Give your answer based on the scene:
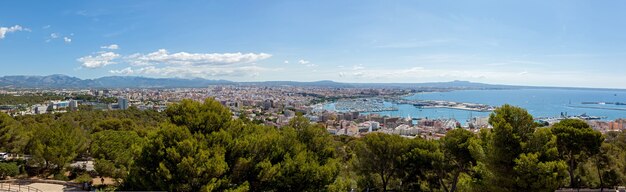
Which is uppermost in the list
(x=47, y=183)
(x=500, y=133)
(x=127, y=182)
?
(x=500, y=133)

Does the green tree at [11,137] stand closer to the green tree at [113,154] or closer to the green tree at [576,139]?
the green tree at [113,154]

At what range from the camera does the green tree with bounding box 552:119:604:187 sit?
40.4 ft

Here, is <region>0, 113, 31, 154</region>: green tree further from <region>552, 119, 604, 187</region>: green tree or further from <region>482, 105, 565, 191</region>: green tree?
<region>552, 119, 604, 187</region>: green tree

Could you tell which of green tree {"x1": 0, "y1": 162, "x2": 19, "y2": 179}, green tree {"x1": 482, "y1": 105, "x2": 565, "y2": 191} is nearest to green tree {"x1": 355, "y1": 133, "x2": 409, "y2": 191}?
green tree {"x1": 482, "y1": 105, "x2": 565, "y2": 191}

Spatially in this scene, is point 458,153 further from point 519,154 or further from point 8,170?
point 8,170

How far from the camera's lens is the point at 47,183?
13719 millimetres

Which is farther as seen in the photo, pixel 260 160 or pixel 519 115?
pixel 260 160

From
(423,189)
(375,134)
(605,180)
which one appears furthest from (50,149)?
(605,180)

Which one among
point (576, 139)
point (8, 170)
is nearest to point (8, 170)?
point (8, 170)

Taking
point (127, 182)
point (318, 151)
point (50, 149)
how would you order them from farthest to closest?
1. point (50, 149)
2. point (318, 151)
3. point (127, 182)

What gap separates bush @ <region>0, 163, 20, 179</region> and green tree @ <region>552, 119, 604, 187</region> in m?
Result: 20.5

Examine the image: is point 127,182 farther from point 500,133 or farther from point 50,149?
point 500,133

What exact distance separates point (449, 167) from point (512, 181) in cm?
539

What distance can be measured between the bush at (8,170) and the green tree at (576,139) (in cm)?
2046
